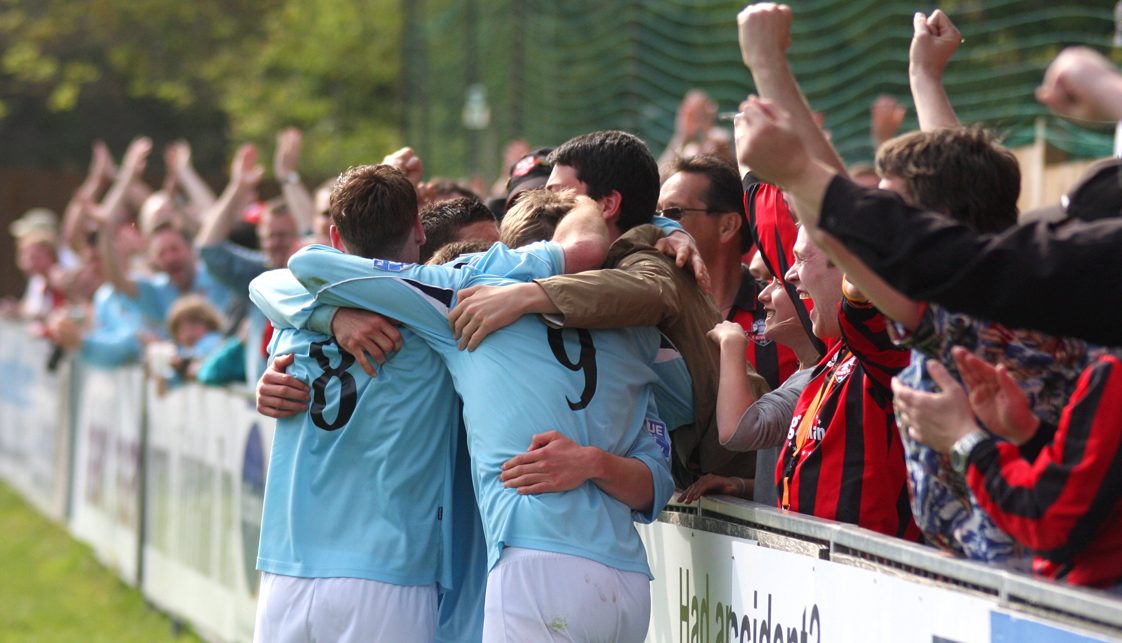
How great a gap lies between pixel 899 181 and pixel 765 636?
4.27 feet

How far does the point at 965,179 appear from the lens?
3.03 meters

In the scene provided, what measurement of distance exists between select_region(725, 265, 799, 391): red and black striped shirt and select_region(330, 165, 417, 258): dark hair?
1.47 m

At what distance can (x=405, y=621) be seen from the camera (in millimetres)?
3973

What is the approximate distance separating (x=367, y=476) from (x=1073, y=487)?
197cm

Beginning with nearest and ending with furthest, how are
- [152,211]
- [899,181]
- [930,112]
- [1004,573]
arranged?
[1004,573]
[899,181]
[930,112]
[152,211]

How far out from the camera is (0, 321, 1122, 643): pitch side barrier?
3.02 metres

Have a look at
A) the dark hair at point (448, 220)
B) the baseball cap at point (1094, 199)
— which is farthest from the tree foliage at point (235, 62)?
the baseball cap at point (1094, 199)

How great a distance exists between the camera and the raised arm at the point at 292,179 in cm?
788

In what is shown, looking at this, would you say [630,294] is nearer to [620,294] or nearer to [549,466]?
[620,294]

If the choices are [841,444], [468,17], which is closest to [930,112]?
[841,444]

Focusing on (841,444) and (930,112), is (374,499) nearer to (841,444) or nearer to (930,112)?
(841,444)

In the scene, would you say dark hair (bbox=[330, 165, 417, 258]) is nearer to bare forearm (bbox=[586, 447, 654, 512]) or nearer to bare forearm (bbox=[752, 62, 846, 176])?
bare forearm (bbox=[586, 447, 654, 512])

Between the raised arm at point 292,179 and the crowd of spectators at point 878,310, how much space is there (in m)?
2.36

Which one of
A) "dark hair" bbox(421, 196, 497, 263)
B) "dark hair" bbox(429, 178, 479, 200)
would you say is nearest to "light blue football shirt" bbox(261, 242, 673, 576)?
"dark hair" bbox(421, 196, 497, 263)
